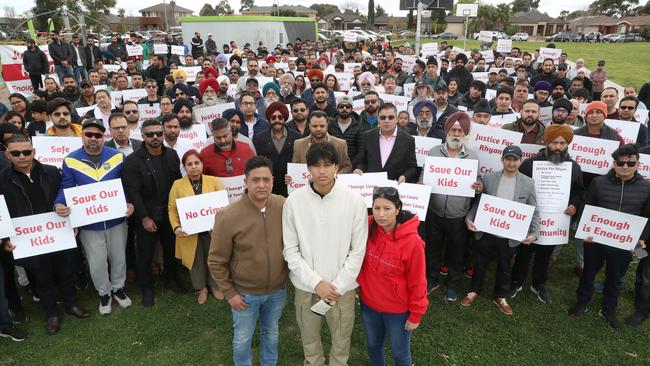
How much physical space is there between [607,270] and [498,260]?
125cm

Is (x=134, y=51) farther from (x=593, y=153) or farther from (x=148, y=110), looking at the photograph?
(x=593, y=153)

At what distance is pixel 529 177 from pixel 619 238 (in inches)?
45.7

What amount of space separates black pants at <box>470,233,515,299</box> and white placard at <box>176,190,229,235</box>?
3377 mm

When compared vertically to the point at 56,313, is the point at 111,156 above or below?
above

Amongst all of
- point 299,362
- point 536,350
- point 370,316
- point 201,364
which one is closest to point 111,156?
point 201,364

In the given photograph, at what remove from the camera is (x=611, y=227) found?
4.71 metres

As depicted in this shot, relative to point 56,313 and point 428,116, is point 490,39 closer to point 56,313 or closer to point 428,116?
point 428,116

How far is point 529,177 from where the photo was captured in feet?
16.8

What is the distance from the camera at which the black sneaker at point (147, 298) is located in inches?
219

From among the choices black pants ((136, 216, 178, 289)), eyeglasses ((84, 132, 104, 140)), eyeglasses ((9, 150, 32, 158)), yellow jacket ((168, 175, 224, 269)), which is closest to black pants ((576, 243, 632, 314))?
yellow jacket ((168, 175, 224, 269))

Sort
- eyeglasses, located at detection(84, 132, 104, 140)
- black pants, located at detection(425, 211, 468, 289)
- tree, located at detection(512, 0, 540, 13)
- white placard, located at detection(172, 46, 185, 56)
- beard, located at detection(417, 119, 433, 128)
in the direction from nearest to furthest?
eyeglasses, located at detection(84, 132, 104, 140), black pants, located at detection(425, 211, 468, 289), beard, located at detection(417, 119, 433, 128), white placard, located at detection(172, 46, 185, 56), tree, located at detection(512, 0, 540, 13)

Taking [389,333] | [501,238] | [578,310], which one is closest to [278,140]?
[501,238]

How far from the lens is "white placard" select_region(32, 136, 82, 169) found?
5.96 meters

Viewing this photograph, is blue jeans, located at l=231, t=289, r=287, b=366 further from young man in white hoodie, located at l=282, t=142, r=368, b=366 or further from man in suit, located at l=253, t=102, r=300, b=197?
man in suit, located at l=253, t=102, r=300, b=197
